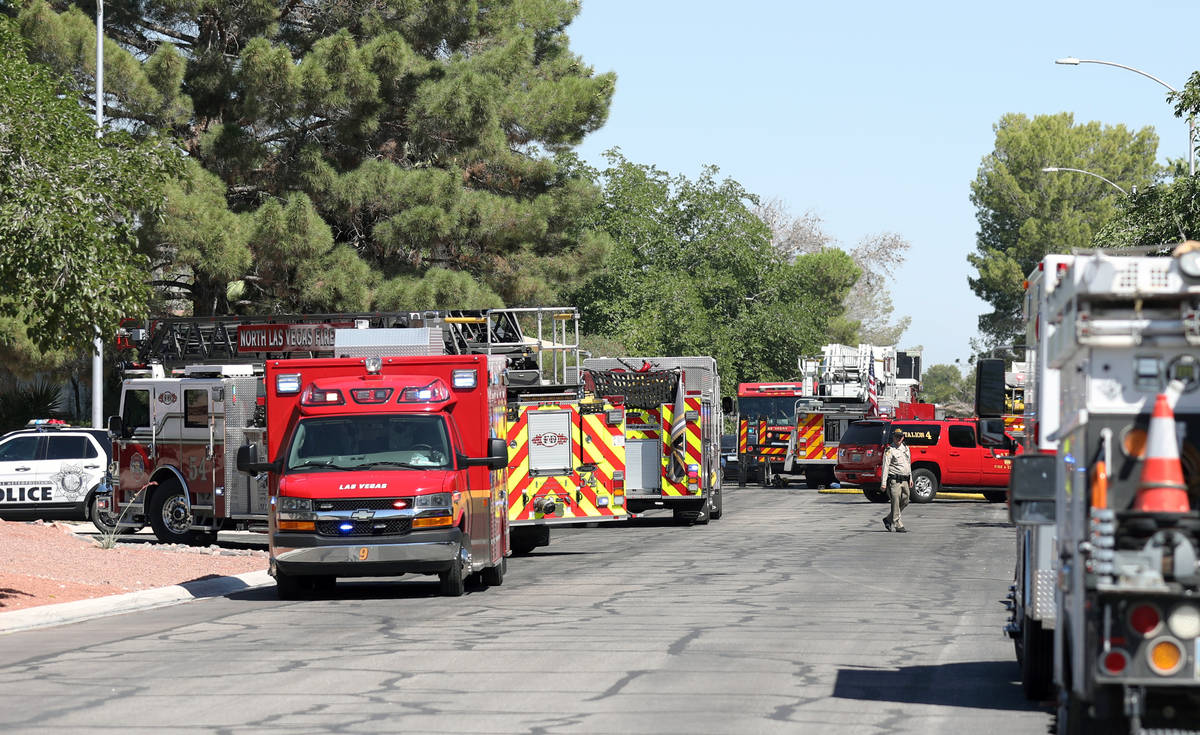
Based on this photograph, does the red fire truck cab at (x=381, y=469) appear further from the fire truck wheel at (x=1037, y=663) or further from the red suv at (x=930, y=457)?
the red suv at (x=930, y=457)

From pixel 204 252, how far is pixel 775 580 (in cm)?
1808

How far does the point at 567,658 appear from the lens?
1240 cm

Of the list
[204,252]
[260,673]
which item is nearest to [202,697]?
[260,673]

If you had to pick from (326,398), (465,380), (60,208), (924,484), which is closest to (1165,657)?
(60,208)

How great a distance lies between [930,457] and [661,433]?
11451mm

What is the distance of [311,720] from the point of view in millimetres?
9695

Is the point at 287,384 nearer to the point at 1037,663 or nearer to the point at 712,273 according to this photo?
the point at 1037,663

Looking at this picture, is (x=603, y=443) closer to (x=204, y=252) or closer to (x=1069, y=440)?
(x=204, y=252)

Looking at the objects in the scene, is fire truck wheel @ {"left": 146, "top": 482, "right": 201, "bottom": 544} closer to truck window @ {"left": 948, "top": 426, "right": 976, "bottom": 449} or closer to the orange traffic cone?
truck window @ {"left": 948, "top": 426, "right": 976, "bottom": 449}

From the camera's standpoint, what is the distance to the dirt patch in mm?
17562

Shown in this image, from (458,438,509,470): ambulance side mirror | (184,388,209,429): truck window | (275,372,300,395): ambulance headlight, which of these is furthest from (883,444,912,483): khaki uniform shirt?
(275,372,300,395): ambulance headlight

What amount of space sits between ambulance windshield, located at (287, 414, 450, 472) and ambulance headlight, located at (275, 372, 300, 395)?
2.33 ft

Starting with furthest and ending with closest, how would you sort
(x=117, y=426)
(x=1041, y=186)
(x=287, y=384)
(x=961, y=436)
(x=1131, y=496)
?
(x=1041, y=186), (x=961, y=436), (x=117, y=426), (x=287, y=384), (x=1131, y=496)

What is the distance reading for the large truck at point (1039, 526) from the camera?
9.39 meters
